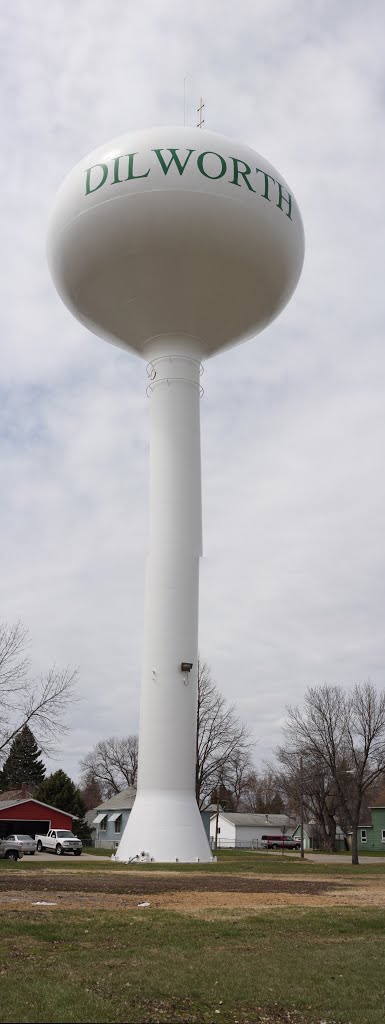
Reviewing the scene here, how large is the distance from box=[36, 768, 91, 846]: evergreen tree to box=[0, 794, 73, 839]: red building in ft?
24.0

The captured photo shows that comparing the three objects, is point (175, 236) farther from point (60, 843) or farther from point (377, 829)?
point (377, 829)

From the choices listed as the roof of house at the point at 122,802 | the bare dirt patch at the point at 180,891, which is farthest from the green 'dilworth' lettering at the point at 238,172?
the roof of house at the point at 122,802

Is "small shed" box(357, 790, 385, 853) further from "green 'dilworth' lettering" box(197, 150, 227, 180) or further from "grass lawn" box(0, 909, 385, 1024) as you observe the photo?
"grass lawn" box(0, 909, 385, 1024)

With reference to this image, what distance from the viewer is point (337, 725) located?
39.9m

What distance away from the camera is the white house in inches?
2292

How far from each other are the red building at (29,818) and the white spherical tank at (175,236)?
27.7 m

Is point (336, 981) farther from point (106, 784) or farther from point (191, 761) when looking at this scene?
point (106, 784)

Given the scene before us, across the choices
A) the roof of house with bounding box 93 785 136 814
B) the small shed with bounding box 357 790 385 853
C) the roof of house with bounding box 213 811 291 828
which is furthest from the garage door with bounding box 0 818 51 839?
the small shed with bounding box 357 790 385 853

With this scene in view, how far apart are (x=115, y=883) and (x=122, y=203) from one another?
1406 cm

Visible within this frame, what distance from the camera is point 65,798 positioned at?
166 feet

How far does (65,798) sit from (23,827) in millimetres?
8773

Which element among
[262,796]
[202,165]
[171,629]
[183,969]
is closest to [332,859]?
[171,629]

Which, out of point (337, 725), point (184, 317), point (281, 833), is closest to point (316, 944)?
point (184, 317)

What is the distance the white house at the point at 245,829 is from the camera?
58219 millimetres
